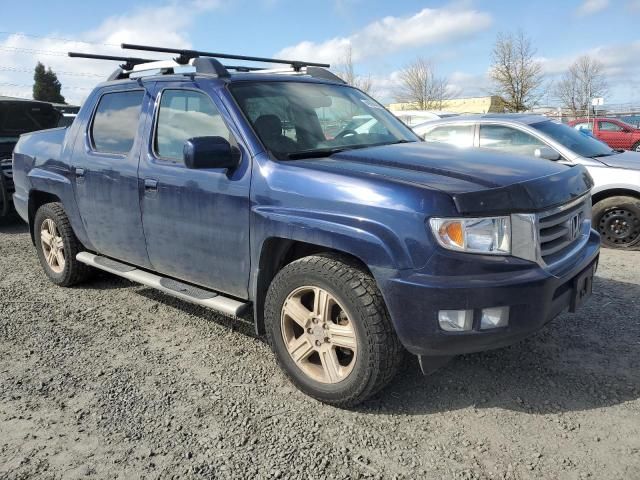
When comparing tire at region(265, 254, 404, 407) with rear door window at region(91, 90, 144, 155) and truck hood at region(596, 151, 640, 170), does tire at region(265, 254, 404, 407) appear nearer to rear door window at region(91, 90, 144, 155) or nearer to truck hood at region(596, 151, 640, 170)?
rear door window at region(91, 90, 144, 155)

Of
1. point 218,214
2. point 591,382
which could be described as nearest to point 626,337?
point 591,382

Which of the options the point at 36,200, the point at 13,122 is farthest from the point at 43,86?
the point at 36,200

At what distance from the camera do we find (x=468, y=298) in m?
2.54

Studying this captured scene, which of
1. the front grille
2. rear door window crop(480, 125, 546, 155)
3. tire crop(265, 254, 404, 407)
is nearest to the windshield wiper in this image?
tire crop(265, 254, 404, 407)

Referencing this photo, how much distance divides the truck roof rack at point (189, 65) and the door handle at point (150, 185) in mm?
802

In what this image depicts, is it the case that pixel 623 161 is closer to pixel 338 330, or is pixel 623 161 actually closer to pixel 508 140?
pixel 508 140

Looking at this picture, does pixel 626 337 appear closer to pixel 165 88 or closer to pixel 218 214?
pixel 218 214

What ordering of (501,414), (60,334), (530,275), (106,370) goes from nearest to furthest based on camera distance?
(530,275) → (501,414) → (106,370) → (60,334)

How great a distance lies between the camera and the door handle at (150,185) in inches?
148

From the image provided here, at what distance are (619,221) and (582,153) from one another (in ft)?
3.11

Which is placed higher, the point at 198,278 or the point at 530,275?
the point at 530,275

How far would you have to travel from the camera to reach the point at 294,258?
3.34 metres

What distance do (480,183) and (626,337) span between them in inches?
82.1

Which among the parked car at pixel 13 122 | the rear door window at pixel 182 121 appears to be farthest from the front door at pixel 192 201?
the parked car at pixel 13 122
